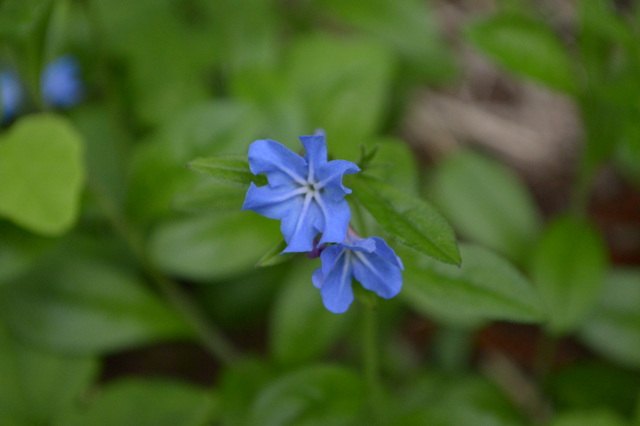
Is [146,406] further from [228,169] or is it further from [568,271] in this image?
[568,271]

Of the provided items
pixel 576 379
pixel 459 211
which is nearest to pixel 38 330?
pixel 459 211

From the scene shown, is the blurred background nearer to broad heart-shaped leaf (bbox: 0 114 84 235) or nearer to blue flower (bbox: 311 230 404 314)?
broad heart-shaped leaf (bbox: 0 114 84 235)

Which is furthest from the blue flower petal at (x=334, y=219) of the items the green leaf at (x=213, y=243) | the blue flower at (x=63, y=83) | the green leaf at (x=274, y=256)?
the blue flower at (x=63, y=83)

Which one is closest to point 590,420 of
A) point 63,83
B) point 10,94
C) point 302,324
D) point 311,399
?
point 311,399

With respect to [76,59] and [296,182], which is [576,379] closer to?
[296,182]

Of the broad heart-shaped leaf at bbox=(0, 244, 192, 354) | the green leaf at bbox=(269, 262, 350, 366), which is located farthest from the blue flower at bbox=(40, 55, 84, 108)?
the green leaf at bbox=(269, 262, 350, 366)

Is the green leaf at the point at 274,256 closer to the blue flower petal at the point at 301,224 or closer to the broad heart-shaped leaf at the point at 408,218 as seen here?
the blue flower petal at the point at 301,224
